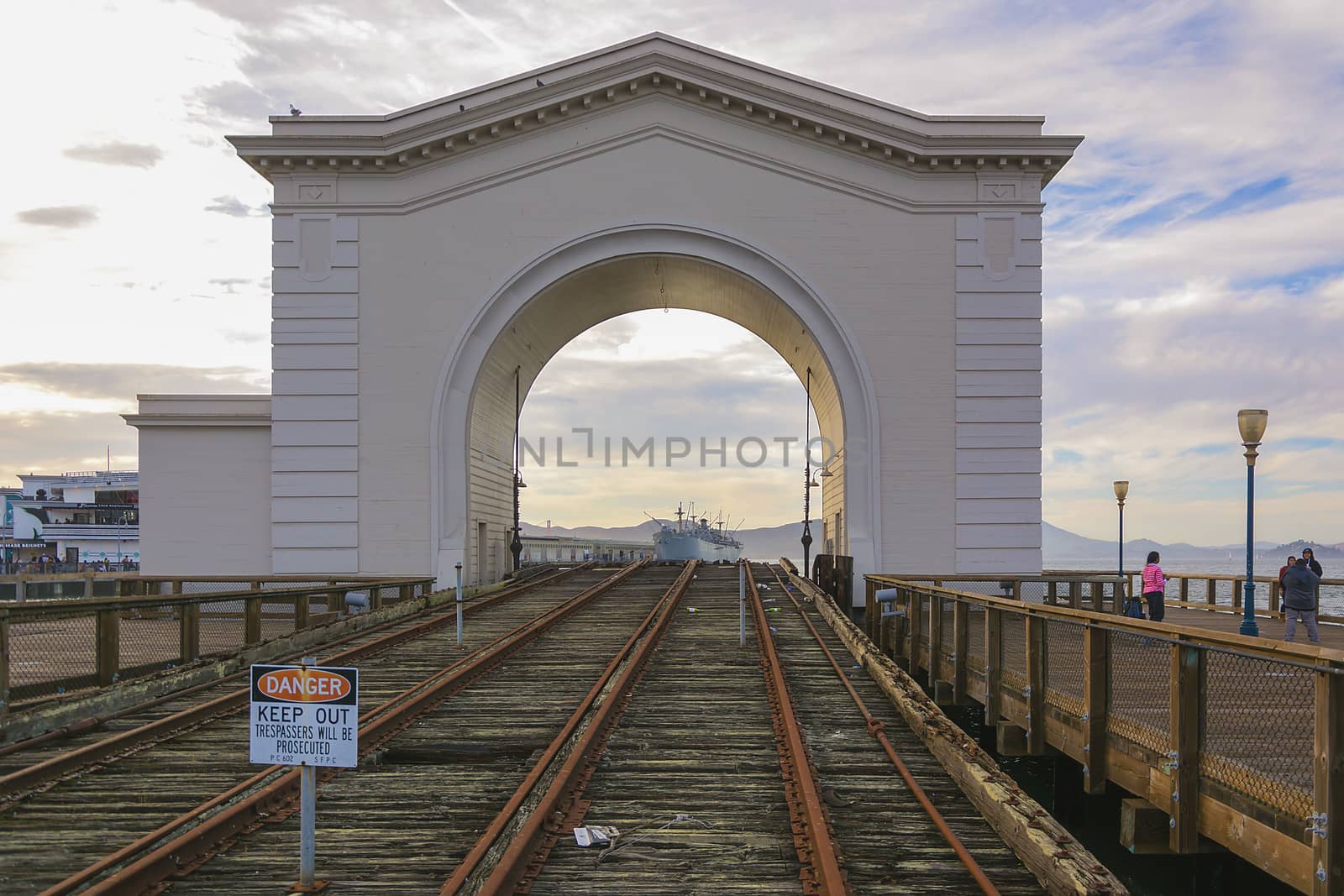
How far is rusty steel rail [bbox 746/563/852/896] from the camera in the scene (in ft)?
20.2

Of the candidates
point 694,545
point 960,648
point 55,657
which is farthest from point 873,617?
Result: point 694,545

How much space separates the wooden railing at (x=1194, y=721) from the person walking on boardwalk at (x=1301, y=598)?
613 cm

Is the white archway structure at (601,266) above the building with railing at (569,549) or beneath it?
above

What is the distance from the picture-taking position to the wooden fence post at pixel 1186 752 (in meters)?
7.18

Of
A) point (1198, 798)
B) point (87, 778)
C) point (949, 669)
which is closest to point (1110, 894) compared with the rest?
point (1198, 798)

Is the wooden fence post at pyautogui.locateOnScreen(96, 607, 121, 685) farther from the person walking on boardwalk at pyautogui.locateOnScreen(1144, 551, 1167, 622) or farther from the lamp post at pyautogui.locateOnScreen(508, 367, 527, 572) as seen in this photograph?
the lamp post at pyautogui.locateOnScreen(508, 367, 527, 572)

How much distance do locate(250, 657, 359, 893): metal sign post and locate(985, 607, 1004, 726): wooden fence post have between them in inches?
306

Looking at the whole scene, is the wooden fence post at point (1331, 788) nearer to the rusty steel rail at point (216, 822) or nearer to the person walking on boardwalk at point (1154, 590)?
the rusty steel rail at point (216, 822)

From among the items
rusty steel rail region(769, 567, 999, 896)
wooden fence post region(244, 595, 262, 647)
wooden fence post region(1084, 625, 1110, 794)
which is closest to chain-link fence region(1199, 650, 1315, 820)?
wooden fence post region(1084, 625, 1110, 794)

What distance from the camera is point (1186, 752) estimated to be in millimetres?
7223

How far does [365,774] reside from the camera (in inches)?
341

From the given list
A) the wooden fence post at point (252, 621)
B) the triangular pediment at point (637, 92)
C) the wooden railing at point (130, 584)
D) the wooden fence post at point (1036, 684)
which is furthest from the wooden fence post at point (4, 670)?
the triangular pediment at point (637, 92)

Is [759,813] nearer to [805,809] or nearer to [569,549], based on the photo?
[805,809]

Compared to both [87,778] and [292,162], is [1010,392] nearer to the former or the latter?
[292,162]
